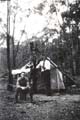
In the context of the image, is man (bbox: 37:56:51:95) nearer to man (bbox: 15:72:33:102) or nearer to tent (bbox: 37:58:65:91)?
tent (bbox: 37:58:65:91)

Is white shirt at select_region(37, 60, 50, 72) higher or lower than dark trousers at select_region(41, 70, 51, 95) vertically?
higher

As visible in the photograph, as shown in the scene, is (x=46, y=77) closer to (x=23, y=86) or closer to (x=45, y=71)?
(x=45, y=71)

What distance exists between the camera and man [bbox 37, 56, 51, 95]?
38.9 ft

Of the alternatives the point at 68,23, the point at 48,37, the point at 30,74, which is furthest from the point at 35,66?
the point at 68,23

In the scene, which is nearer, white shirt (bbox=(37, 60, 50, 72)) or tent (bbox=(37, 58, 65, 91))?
white shirt (bbox=(37, 60, 50, 72))

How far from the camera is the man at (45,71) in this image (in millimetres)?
11868

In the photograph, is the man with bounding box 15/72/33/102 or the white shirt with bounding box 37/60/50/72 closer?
the man with bounding box 15/72/33/102

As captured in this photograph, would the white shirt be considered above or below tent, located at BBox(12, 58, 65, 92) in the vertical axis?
above

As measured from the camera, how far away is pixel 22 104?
31.3 ft

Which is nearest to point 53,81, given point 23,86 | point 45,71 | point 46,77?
point 46,77

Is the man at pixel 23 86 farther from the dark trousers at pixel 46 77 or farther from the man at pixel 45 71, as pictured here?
the dark trousers at pixel 46 77

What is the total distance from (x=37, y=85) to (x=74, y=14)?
19.5 feet

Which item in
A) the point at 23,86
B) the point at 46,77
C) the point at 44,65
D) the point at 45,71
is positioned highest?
the point at 44,65

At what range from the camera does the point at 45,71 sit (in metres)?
12.3
